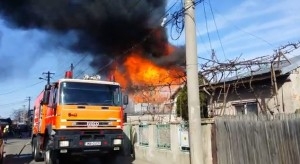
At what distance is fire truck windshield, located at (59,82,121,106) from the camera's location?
38.2ft

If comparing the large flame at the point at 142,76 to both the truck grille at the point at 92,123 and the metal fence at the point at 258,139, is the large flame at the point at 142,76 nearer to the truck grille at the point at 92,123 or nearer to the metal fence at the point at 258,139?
the truck grille at the point at 92,123

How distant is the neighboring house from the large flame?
3.61m

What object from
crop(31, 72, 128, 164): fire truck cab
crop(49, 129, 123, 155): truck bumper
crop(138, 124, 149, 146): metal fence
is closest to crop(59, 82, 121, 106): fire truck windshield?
crop(31, 72, 128, 164): fire truck cab

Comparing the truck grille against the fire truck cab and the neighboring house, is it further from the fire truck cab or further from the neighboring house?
the neighboring house

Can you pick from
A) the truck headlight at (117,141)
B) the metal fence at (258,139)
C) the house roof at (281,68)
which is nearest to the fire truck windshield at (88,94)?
the truck headlight at (117,141)

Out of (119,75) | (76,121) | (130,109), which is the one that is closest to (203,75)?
(76,121)

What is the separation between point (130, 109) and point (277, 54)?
3344 cm

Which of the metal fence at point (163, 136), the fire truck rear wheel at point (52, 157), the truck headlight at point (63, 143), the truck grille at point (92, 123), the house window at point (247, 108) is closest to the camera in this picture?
the truck headlight at point (63, 143)

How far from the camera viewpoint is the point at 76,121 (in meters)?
11.6

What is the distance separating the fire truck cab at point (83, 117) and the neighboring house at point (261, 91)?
3.57 metres

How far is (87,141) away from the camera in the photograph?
11.7 m

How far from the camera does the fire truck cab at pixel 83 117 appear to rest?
1141cm

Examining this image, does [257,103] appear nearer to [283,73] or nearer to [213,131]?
[283,73]

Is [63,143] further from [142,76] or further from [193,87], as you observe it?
[142,76]
